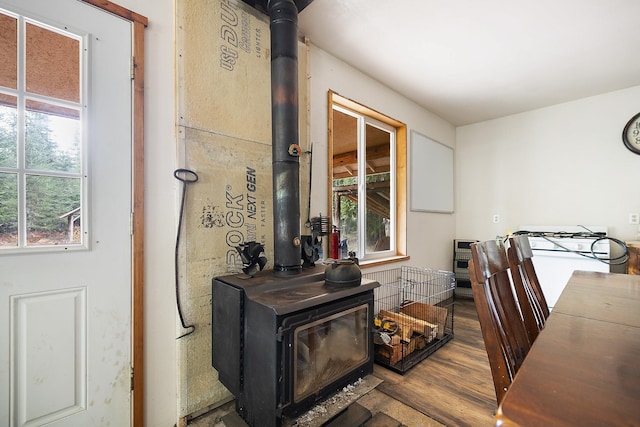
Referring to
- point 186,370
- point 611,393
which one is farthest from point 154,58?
point 611,393

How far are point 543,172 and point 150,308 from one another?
449cm

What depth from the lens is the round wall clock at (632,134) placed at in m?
3.06

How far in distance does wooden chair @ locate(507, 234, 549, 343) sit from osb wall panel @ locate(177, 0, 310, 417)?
1.41 m

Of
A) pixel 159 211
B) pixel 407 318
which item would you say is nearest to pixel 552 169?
pixel 407 318

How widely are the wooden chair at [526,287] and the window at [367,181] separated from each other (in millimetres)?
1458

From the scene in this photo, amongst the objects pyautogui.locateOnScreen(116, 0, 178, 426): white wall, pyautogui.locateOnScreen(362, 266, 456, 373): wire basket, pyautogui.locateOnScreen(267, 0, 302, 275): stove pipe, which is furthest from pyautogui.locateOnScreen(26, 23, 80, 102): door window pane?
pyautogui.locateOnScreen(362, 266, 456, 373): wire basket

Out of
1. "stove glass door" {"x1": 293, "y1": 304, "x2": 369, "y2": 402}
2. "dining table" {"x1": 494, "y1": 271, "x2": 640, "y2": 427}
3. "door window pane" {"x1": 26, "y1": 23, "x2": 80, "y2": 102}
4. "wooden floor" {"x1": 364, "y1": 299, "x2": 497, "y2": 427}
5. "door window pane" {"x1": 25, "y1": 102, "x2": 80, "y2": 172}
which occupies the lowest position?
"wooden floor" {"x1": 364, "y1": 299, "x2": 497, "y2": 427}

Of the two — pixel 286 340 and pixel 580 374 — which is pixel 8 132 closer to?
pixel 286 340

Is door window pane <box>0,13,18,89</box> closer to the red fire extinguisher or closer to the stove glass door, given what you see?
the stove glass door

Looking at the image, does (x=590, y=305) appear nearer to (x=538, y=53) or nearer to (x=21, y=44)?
(x=538, y=53)

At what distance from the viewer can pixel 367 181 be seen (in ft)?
10.2

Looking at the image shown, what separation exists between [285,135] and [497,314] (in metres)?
1.36

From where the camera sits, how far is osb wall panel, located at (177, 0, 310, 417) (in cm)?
157

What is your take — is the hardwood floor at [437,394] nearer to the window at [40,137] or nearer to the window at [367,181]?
the window at [367,181]
